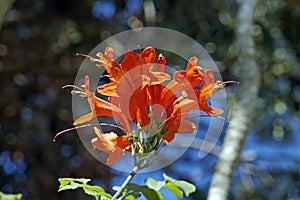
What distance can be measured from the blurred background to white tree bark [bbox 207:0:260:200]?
123 cm

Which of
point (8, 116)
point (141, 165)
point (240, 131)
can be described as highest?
point (141, 165)

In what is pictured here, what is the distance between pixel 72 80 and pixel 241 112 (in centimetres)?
189

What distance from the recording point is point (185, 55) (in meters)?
2.71

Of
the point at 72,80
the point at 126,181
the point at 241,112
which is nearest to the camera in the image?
the point at 126,181

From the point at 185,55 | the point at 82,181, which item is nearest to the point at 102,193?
the point at 82,181

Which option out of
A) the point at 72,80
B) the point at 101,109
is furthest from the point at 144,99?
the point at 72,80

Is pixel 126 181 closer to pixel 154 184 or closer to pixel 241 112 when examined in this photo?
pixel 154 184

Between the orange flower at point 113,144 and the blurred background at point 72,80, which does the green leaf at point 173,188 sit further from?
the blurred background at point 72,80

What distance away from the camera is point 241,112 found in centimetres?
151

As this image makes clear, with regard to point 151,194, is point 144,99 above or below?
above

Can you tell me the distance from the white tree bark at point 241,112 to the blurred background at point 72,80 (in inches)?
48.6

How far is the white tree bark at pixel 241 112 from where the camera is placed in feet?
4.29

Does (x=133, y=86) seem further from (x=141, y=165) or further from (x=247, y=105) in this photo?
(x=247, y=105)

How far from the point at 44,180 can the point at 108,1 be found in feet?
3.30
